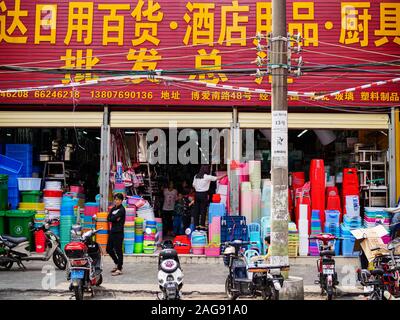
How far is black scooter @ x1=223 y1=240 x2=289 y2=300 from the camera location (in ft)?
26.1

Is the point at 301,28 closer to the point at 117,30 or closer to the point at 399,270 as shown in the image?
the point at 117,30

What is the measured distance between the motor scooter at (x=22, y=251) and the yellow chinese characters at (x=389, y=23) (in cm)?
988

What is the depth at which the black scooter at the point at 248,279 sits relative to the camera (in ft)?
26.1

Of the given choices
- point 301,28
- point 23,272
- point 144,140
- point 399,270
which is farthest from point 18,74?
point 399,270

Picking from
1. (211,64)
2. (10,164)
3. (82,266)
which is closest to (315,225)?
(211,64)

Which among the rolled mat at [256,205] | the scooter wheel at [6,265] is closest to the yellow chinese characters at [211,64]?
the rolled mat at [256,205]

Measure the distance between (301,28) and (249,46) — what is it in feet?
4.91

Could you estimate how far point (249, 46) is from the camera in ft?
43.7

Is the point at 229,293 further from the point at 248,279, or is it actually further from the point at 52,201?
the point at 52,201

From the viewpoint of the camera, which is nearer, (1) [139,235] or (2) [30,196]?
(1) [139,235]

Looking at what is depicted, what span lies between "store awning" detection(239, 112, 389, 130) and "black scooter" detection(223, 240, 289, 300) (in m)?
4.85

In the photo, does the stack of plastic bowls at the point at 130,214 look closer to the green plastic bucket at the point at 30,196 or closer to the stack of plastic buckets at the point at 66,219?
the stack of plastic buckets at the point at 66,219

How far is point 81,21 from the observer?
43.8ft

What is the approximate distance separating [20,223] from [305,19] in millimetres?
9436
